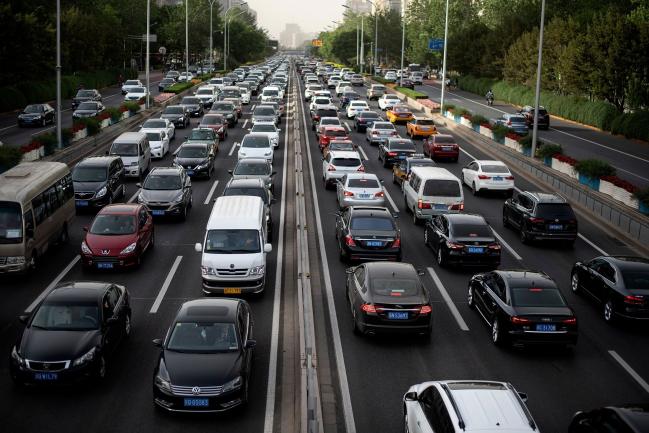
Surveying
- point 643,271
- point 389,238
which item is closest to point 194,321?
point 389,238

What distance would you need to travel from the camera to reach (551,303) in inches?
672

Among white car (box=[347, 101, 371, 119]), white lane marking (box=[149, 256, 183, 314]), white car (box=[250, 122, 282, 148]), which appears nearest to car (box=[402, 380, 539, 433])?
white lane marking (box=[149, 256, 183, 314])

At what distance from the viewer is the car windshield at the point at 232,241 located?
2070cm

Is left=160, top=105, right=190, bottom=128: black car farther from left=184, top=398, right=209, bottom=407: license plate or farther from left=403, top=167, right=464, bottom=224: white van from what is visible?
left=184, top=398, right=209, bottom=407: license plate

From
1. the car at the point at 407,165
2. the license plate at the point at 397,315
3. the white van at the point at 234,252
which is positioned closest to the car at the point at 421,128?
the car at the point at 407,165

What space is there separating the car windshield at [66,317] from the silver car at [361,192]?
14471 millimetres

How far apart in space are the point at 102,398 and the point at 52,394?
94cm

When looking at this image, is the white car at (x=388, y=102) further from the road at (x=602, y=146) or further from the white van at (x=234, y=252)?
the white van at (x=234, y=252)

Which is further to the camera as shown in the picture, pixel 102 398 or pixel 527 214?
pixel 527 214

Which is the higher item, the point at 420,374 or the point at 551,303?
the point at 551,303

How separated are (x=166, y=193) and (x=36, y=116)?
108ft

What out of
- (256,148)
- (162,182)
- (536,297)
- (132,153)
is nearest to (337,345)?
(536,297)

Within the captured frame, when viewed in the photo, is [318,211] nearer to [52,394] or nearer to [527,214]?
[527,214]

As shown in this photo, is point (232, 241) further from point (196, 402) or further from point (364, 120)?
point (364, 120)
